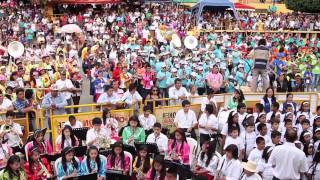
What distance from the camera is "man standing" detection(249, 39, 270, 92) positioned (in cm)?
1482

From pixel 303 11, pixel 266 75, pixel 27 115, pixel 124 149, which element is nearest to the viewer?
pixel 124 149

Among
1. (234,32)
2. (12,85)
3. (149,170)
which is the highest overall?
(234,32)

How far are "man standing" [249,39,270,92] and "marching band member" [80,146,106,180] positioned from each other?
300 inches

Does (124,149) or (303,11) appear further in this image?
(303,11)

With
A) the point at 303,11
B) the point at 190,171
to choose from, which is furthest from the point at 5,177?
the point at 303,11

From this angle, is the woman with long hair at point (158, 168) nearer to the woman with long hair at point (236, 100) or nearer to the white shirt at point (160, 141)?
the white shirt at point (160, 141)

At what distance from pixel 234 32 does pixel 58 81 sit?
16.4 m

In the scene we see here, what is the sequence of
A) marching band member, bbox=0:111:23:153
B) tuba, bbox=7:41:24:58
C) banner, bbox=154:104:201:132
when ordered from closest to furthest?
1. marching band member, bbox=0:111:23:153
2. banner, bbox=154:104:201:132
3. tuba, bbox=7:41:24:58

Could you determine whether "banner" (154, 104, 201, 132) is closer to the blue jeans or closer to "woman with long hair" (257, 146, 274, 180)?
"woman with long hair" (257, 146, 274, 180)

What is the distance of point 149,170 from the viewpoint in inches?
333

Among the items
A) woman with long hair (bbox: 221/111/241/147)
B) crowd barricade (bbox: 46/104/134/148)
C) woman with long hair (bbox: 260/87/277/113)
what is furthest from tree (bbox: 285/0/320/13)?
woman with long hair (bbox: 221/111/241/147)

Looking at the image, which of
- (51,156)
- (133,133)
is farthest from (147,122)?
(51,156)

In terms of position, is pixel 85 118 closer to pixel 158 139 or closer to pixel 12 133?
pixel 12 133

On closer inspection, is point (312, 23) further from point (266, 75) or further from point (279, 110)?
point (279, 110)
